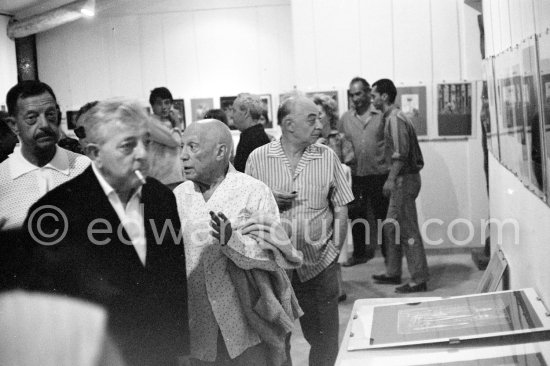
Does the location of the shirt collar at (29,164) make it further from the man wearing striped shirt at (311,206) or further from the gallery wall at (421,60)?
the gallery wall at (421,60)

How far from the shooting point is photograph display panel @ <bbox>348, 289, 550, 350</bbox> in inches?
87.8

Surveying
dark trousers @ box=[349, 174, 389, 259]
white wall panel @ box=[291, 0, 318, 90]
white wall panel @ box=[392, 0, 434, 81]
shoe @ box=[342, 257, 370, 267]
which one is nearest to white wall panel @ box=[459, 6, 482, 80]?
white wall panel @ box=[392, 0, 434, 81]

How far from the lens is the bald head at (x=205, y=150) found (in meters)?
2.37

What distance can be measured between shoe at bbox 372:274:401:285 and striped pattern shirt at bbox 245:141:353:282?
10.1ft

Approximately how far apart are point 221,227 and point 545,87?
1.06 meters

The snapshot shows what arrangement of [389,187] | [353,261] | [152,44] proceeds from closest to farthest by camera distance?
[389,187] → [353,261] → [152,44]

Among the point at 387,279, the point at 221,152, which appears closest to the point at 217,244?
the point at 221,152

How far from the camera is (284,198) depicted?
3.92m

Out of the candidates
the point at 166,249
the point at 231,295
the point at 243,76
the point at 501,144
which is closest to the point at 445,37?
the point at 243,76

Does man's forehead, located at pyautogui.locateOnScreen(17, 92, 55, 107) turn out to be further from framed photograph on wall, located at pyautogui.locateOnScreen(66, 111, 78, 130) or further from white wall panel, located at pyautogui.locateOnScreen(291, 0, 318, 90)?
white wall panel, located at pyautogui.locateOnScreen(291, 0, 318, 90)

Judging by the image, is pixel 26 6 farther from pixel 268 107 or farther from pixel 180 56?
pixel 180 56

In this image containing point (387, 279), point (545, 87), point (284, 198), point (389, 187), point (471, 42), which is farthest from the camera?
point (471, 42)

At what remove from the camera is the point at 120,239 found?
144 centimetres

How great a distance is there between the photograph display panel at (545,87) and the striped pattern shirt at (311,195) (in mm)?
1733
